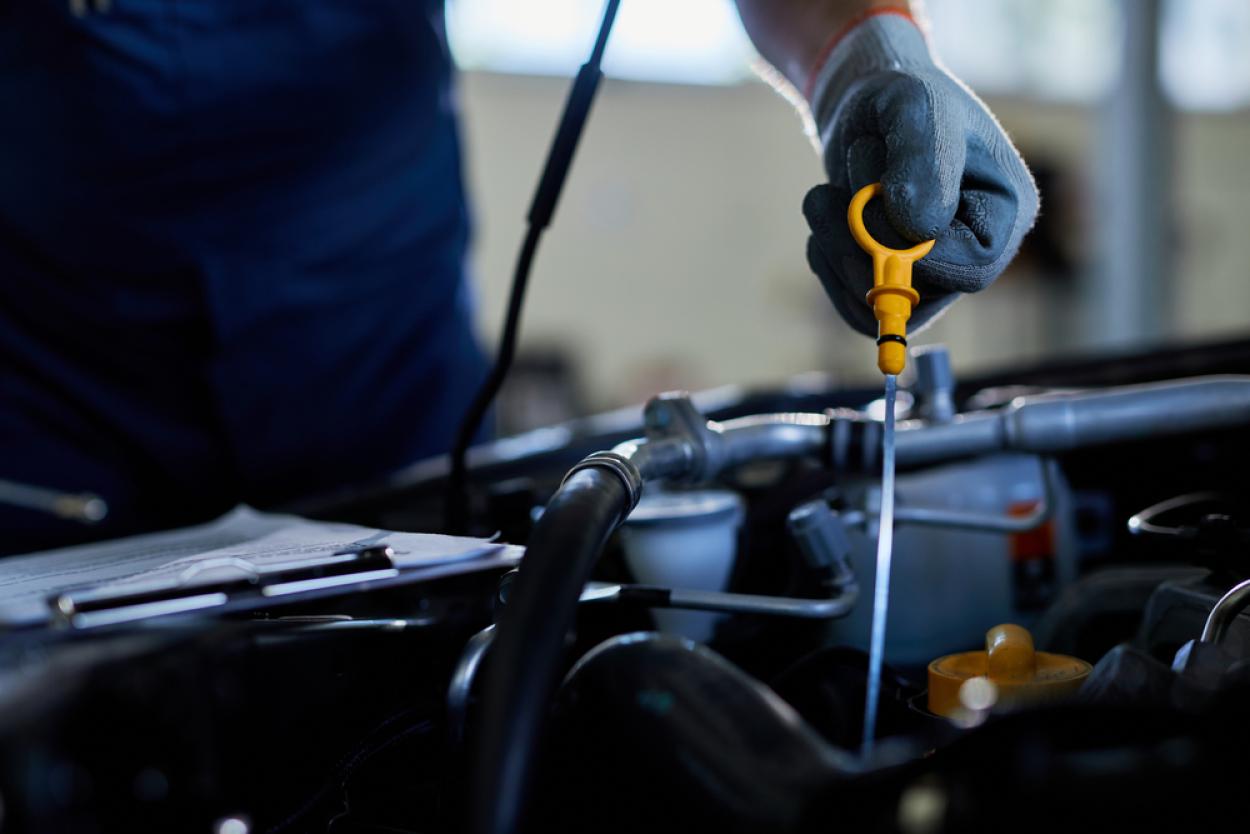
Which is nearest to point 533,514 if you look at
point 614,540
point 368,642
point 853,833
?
point 614,540

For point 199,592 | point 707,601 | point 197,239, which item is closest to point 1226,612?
point 707,601

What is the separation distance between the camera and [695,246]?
4332mm

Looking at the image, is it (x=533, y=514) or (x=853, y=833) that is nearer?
(x=853, y=833)

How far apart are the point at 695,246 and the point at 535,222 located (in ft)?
12.5

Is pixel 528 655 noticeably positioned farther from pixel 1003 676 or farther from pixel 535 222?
pixel 535 222

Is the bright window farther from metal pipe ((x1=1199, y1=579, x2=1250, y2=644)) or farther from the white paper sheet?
metal pipe ((x1=1199, y1=579, x2=1250, y2=644))

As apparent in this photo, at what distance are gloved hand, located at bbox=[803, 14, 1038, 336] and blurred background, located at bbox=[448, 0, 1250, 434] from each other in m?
2.78

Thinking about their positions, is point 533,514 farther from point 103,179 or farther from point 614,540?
point 103,179

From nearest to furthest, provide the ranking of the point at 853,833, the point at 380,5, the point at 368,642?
the point at 853,833 → the point at 368,642 → the point at 380,5

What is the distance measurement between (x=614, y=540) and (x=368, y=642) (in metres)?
0.18

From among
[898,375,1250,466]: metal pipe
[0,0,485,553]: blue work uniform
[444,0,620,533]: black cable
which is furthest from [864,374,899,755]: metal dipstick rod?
[0,0,485,553]: blue work uniform

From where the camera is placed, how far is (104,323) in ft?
3.11

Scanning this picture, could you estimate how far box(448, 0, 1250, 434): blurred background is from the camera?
11.4ft

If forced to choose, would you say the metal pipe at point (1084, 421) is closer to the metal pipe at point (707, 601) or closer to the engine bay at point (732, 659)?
the engine bay at point (732, 659)
